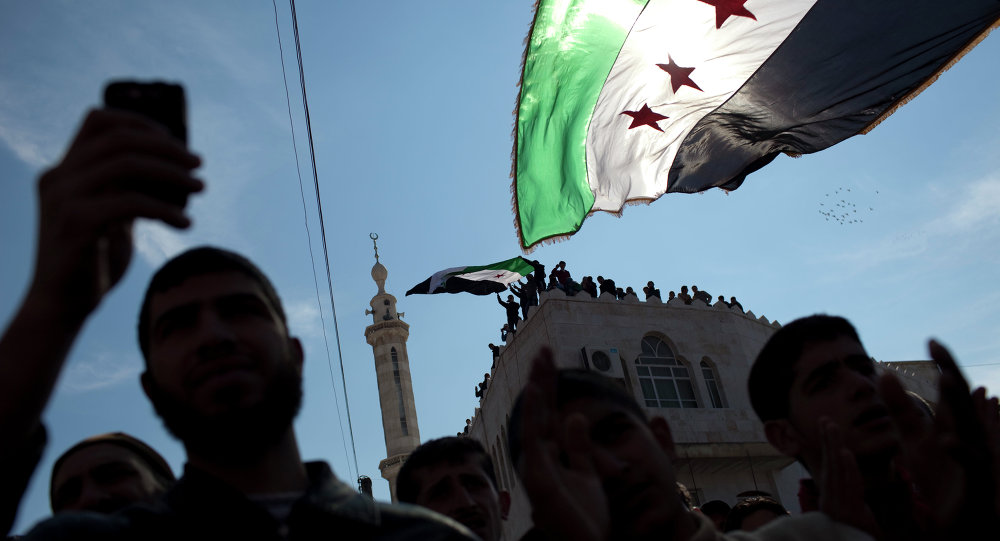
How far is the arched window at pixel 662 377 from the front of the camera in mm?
18312

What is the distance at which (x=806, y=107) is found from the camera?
5.42 metres

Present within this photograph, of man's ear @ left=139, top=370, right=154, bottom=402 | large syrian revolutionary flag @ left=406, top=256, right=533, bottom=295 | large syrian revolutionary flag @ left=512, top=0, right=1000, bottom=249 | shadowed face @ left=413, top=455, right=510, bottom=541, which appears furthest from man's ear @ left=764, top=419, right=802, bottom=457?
large syrian revolutionary flag @ left=406, top=256, right=533, bottom=295

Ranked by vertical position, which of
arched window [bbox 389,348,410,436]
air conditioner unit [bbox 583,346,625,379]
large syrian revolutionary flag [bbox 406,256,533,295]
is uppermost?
arched window [bbox 389,348,410,436]

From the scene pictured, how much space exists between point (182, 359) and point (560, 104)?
5156mm

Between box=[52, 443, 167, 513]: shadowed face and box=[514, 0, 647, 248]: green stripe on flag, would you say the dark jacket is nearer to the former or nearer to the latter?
box=[52, 443, 167, 513]: shadowed face

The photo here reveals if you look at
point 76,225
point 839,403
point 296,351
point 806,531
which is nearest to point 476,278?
point 839,403

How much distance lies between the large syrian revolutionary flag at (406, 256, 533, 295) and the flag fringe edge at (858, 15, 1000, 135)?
8898mm

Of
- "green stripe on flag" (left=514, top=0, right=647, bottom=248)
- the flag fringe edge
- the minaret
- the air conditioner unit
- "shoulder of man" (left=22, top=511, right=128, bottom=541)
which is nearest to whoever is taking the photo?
"shoulder of man" (left=22, top=511, right=128, bottom=541)

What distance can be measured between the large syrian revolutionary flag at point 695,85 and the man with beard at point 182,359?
4.63 meters

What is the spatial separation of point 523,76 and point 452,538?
5.21 m

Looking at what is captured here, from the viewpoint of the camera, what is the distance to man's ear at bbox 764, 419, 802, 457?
8.66 feet

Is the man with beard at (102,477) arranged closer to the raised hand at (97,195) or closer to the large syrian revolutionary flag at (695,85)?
the raised hand at (97,195)

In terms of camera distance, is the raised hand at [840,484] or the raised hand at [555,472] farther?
the raised hand at [840,484]

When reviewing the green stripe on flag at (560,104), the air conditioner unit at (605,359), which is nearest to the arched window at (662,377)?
the air conditioner unit at (605,359)
